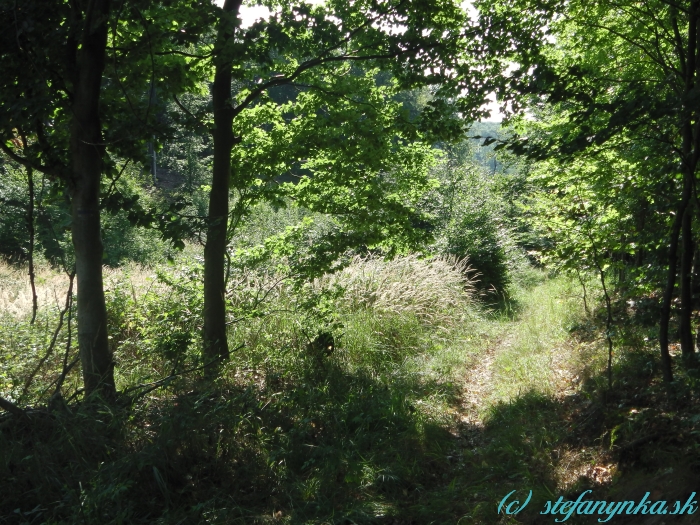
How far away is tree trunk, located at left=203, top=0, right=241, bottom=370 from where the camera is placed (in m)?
6.88

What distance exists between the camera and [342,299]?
10.2 m

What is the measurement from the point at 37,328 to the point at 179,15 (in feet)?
15.7

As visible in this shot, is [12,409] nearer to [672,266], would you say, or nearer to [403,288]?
[672,266]

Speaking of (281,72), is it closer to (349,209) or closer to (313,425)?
(349,209)

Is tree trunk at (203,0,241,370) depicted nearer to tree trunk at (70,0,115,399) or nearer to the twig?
tree trunk at (70,0,115,399)

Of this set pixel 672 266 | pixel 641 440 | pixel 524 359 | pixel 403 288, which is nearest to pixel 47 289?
pixel 403 288

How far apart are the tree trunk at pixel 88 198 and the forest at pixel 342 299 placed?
24mm

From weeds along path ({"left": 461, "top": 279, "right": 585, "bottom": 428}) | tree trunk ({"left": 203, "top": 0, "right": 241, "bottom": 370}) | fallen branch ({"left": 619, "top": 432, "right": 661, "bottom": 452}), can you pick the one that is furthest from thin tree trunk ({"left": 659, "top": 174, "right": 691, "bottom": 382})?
tree trunk ({"left": 203, "top": 0, "right": 241, "bottom": 370})

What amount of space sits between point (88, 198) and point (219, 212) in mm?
A: 2158

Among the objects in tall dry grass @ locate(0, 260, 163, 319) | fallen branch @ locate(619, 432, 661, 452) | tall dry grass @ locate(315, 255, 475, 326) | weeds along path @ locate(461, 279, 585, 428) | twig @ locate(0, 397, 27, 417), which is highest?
tall dry grass @ locate(0, 260, 163, 319)

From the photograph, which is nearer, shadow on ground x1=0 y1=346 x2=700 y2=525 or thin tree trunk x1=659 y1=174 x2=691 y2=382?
shadow on ground x1=0 y1=346 x2=700 y2=525

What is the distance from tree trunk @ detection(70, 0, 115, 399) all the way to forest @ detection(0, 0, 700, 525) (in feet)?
0.08

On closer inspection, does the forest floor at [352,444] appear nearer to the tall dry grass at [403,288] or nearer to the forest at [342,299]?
the forest at [342,299]

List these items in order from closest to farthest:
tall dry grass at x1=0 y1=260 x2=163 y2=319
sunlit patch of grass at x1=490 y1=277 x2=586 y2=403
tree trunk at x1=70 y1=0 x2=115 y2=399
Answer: tree trunk at x1=70 y1=0 x2=115 y2=399 < sunlit patch of grass at x1=490 y1=277 x2=586 y2=403 < tall dry grass at x1=0 y1=260 x2=163 y2=319
